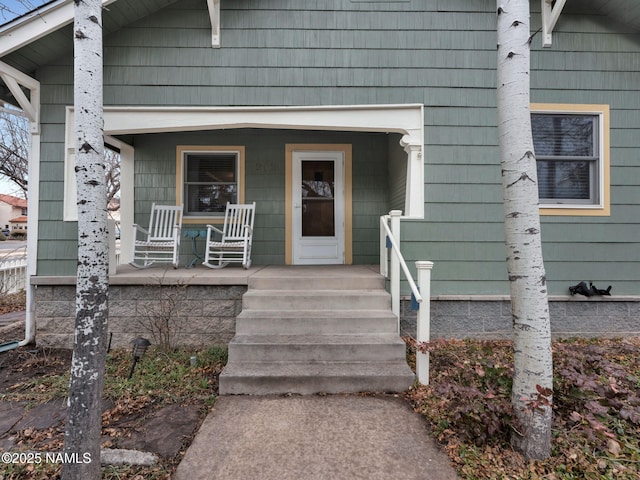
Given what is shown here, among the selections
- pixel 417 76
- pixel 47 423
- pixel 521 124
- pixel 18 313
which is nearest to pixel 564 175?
pixel 417 76

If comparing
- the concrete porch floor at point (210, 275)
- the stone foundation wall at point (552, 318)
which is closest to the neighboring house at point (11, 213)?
the concrete porch floor at point (210, 275)

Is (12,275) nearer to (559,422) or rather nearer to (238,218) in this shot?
(238,218)

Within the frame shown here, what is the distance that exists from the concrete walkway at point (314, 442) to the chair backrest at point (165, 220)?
2.79 m

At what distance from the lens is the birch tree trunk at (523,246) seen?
178 cm

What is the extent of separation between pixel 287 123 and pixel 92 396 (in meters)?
3.02

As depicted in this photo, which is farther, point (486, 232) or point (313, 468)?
point (486, 232)

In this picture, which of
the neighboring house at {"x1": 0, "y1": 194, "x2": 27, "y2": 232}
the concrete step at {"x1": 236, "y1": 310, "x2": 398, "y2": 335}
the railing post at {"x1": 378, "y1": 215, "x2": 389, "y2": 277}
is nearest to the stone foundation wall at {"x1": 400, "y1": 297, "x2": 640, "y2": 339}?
the railing post at {"x1": 378, "y1": 215, "x2": 389, "y2": 277}

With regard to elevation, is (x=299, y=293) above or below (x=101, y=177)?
below

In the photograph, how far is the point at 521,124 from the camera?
5.96 feet

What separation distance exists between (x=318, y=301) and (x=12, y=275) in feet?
21.3

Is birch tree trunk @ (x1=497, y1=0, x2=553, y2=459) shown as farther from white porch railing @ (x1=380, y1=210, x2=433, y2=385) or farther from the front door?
the front door

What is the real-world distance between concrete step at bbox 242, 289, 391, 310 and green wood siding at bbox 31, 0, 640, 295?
73 centimetres

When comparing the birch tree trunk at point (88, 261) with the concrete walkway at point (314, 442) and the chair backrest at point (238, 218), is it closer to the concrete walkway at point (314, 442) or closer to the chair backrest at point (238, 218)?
the concrete walkway at point (314, 442)

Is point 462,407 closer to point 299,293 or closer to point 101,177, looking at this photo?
point 299,293
